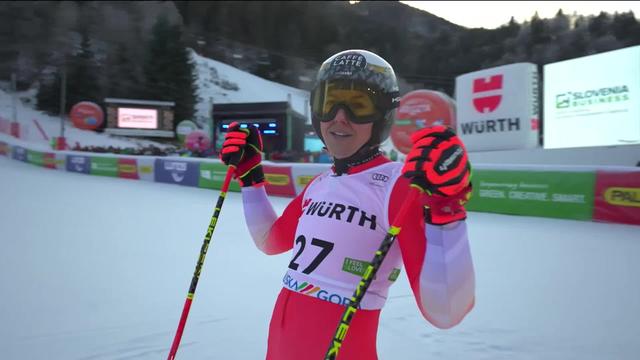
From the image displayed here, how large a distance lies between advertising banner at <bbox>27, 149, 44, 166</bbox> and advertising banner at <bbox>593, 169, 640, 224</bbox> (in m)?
20.8

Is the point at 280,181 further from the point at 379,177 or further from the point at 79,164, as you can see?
the point at 379,177

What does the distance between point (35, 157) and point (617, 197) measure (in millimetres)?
21858

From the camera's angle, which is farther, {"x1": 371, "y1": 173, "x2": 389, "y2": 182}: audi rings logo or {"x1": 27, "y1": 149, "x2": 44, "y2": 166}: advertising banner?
{"x1": 27, "y1": 149, "x2": 44, "y2": 166}: advertising banner

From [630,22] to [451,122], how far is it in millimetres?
53438

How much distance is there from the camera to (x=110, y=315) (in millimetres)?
3742

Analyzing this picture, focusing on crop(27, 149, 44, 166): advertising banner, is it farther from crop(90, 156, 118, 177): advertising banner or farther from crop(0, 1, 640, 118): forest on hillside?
crop(0, 1, 640, 118): forest on hillside

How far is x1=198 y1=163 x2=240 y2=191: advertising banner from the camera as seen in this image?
12984 mm

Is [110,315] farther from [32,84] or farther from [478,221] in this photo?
[32,84]

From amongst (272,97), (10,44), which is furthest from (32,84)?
(272,97)

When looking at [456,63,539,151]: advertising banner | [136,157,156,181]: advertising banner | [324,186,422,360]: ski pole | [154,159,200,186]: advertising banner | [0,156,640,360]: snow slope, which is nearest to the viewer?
[324,186,422,360]: ski pole

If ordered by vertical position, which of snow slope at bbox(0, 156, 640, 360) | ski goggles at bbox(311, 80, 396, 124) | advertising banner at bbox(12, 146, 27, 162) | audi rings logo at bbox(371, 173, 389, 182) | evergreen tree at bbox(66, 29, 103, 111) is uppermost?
evergreen tree at bbox(66, 29, 103, 111)

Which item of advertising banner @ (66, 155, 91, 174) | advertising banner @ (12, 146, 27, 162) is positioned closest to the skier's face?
advertising banner @ (66, 155, 91, 174)

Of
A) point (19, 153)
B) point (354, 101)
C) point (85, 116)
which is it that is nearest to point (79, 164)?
point (19, 153)

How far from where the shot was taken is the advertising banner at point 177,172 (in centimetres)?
1405
